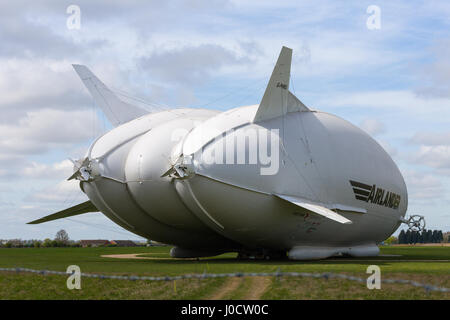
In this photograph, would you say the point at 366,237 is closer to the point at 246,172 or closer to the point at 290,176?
the point at 290,176

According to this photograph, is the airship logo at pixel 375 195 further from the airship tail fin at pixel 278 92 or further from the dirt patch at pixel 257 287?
the dirt patch at pixel 257 287

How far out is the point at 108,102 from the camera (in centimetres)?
4591

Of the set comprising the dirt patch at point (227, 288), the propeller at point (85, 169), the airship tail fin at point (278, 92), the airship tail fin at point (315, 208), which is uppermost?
the airship tail fin at point (278, 92)

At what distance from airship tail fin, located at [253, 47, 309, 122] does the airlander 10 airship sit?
2.6 inches

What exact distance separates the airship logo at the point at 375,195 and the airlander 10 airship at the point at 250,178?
78 millimetres

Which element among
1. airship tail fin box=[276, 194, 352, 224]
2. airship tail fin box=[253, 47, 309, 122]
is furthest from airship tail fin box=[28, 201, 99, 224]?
airship tail fin box=[276, 194, 352, 224]

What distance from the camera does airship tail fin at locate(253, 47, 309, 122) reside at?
118 feet

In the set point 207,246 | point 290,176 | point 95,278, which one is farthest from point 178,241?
point 95,278

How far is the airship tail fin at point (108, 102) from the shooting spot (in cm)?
4550

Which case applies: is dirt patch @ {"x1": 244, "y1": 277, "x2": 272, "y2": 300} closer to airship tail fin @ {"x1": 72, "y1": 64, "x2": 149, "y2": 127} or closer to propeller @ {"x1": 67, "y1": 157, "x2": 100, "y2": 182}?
propeller @ {"x1": 67, "y1": 157, "x2": 100, "y2": 182}

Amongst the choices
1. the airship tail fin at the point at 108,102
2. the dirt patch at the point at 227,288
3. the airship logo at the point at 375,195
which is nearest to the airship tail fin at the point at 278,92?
the airship logo at the point at 375,195
